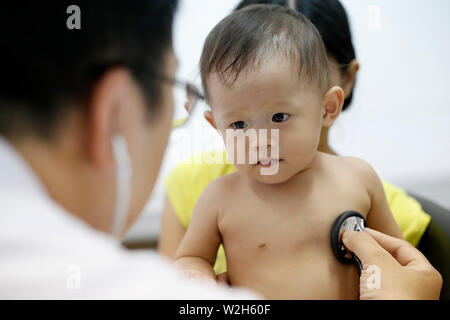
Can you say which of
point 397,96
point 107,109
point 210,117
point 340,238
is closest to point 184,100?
point 210,117

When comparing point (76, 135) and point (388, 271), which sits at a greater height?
point (76, 135)

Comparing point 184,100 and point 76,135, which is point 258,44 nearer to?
point 184,100

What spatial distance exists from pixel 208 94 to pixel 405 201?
0.46 metres

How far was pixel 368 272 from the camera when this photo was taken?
0.59 meters

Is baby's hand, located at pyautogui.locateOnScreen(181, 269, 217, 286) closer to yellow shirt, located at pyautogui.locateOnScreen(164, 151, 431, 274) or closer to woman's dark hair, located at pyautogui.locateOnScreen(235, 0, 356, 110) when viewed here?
yellow shirt, located at pyautogui.locateOnScreen(164, 151, 431, 274)

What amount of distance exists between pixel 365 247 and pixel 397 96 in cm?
33

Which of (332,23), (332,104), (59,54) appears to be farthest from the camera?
(332,23)

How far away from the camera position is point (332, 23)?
0.80m

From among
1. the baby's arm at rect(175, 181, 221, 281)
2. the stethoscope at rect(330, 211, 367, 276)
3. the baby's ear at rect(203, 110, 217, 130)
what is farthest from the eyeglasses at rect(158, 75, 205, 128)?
the stethoscope at rect(330, 211, 367, 276)

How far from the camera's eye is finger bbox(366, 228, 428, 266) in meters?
0.64

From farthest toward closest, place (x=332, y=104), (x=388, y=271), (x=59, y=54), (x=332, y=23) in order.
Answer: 1. (x=332, y=23)
2. (x=332, y=104)
3. (x=388, y=271)
4. (x=59, y=54)

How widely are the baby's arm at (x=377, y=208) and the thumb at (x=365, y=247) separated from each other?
82 millimetres

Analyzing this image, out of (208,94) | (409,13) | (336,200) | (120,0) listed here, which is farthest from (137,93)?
(409,13)

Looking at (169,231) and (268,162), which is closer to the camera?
(268,162)
